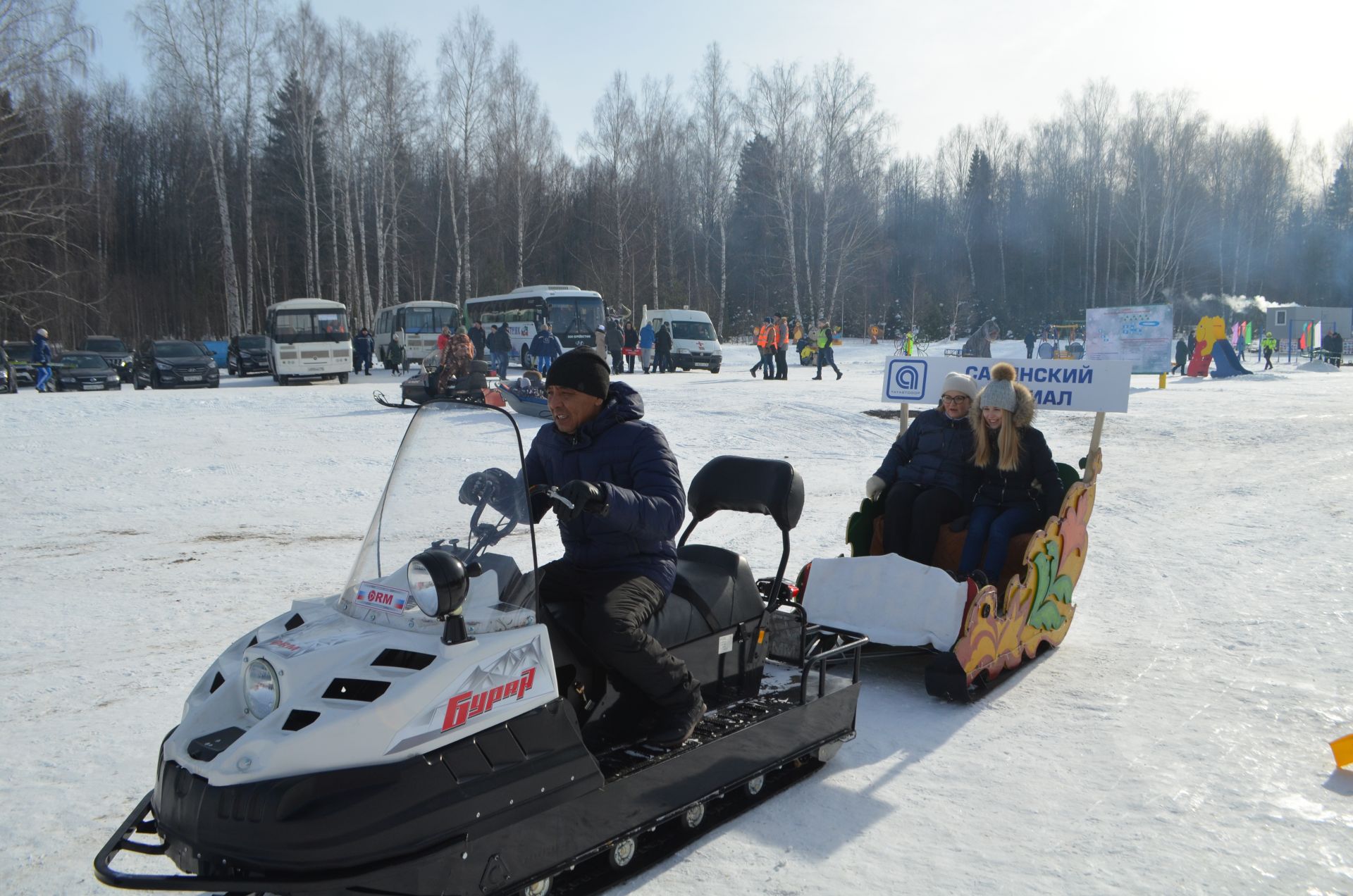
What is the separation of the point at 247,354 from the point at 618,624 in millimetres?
31022

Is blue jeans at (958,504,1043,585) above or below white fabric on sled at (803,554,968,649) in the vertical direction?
above

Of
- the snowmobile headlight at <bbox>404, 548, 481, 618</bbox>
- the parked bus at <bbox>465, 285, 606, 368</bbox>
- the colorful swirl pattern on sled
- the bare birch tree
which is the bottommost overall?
the colorful swirl pattern on sled

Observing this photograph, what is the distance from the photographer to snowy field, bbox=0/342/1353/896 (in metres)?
3.42

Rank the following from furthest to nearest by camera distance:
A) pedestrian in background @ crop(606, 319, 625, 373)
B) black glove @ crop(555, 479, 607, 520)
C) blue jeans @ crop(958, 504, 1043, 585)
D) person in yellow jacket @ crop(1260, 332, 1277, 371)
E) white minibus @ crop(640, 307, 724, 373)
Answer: person in yellow jacket @ crop(1260, 332, 1277, 371), white minibus @ crop(640, 307, 724, 373), pedestrian in background @ crop(606, 319, 625, 373), blue jeans @ crop(958, 504, 1043, 585), black glove @ crop(555, 479, 607, 520)

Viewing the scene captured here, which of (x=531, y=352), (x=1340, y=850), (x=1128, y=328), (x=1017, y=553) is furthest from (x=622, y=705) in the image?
(x=1128, y=328)

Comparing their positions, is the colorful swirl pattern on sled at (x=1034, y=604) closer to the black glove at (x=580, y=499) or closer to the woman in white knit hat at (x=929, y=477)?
the woman in white knit hat at (x=929, y=477)

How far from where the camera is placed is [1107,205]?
55.5 meters

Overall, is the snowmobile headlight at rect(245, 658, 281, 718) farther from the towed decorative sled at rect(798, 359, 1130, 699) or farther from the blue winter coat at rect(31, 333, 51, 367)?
the blue winter coat at rect(31, 333, 51, 367)

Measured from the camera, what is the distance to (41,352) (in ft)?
76.4

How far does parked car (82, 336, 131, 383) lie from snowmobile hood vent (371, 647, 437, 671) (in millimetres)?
32754

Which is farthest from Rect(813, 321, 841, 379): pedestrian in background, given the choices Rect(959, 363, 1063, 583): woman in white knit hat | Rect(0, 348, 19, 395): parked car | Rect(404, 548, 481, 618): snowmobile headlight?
Rect(404, 548, 481, 618): snowmobile headlight

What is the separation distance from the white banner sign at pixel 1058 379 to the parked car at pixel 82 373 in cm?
2306

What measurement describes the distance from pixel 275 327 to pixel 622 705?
982 inches

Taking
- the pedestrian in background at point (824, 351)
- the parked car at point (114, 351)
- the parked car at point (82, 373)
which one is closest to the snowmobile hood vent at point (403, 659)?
the pedestrian in background at point (824, 351)
